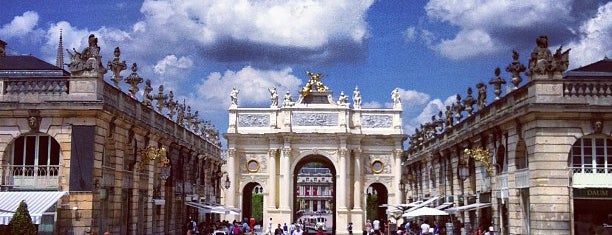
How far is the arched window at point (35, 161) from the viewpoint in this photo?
86.4 feet

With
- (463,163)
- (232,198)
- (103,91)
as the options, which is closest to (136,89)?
(103,91)

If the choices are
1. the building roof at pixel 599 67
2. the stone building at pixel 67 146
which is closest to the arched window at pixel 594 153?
the building roof at pixel 599 67

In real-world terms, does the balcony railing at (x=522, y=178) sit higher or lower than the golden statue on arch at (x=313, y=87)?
lower

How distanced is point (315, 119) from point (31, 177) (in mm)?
41579

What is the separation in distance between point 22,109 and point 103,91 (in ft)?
9.26

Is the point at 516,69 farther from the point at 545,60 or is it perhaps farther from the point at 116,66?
the point at 116,66

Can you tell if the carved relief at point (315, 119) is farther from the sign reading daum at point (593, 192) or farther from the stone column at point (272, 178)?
the sign reading daum at point (593, 192)

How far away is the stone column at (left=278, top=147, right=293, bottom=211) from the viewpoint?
65500 millimetres

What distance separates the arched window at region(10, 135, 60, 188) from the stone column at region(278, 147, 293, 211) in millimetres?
39677

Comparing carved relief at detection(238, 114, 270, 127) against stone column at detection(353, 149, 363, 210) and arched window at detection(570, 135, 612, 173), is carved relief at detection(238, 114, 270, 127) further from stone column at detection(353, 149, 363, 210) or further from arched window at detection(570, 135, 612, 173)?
arched window at detection(570, 135, 612, 173)

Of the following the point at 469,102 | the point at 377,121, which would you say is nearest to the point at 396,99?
the point at 377,121

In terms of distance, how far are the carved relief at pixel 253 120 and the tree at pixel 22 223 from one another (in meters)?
44.8

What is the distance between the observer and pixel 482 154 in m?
31.7

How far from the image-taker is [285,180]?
65625 mm
